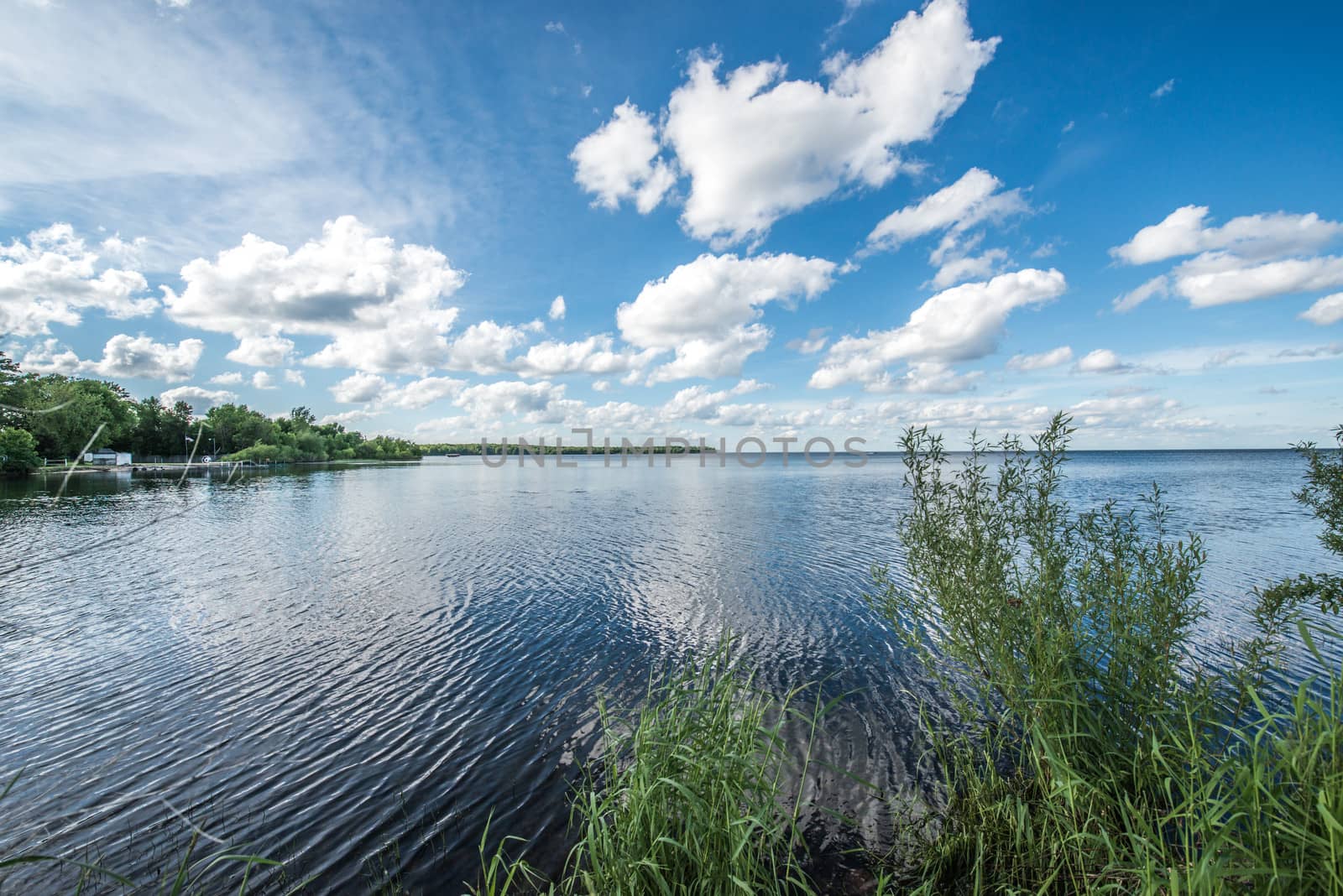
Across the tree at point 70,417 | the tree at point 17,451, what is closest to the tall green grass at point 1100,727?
the tree at point 70,417

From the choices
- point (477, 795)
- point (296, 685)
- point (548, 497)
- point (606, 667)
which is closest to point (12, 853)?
point (296, 685)

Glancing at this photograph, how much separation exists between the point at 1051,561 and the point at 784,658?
26.8 feet

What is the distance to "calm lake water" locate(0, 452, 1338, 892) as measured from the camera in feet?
26.7

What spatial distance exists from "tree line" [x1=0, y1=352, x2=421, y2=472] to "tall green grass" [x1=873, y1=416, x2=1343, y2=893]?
5818cm

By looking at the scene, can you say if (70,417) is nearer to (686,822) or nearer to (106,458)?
(106,458)

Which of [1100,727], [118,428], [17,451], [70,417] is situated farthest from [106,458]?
[1100,727]

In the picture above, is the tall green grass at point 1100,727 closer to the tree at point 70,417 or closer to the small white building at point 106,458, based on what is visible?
the tree at point 70,417

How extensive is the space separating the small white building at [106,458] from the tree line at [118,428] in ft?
6.61

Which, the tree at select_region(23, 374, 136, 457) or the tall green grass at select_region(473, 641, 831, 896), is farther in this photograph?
the tree at select_region(23, 374, 136, 457)

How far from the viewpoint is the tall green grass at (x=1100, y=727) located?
4.05 metres

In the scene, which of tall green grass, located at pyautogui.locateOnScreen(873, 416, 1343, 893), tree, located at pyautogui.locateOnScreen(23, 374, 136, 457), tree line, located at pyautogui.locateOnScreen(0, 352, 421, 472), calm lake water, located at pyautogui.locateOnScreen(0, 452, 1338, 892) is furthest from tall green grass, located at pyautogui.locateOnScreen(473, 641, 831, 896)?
tree, located at pyautogui.locateOnScreen(23, 374, 136, 457)

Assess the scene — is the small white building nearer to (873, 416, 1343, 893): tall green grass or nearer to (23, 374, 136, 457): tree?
(23, 374, 136, 457): tree

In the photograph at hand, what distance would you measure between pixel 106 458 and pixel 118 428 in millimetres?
9055

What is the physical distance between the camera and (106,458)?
113 m
